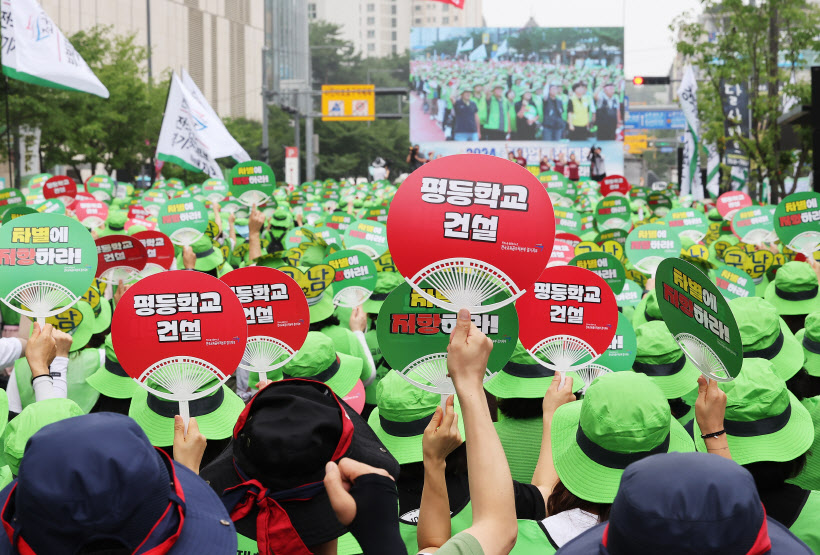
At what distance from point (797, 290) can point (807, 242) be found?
190 cm

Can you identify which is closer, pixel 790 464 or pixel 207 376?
pixel 790 464

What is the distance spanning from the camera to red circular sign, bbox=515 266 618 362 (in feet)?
11.6

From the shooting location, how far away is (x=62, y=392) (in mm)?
3855

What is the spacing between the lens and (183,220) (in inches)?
309

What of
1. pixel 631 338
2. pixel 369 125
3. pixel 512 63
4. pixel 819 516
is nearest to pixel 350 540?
pixel 819 516

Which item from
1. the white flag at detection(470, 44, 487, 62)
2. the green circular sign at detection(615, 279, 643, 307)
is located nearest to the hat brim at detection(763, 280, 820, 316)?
the green circular sign at detection(615, 279, 643, 307)

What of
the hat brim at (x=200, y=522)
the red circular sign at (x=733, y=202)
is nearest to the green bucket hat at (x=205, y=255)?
Answer: the hat brim at (x=200, y=522)

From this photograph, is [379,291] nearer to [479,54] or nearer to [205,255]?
[205,255]

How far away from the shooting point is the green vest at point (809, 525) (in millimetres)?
2615

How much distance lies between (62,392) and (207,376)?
1.11 m

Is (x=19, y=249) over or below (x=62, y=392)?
over

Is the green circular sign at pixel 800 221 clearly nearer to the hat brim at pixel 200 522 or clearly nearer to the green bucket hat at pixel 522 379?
the green bucket hat at pixel 522 379

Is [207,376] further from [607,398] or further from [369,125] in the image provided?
[369,125]

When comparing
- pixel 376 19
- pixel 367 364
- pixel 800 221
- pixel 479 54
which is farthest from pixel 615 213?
pixel 376 19
